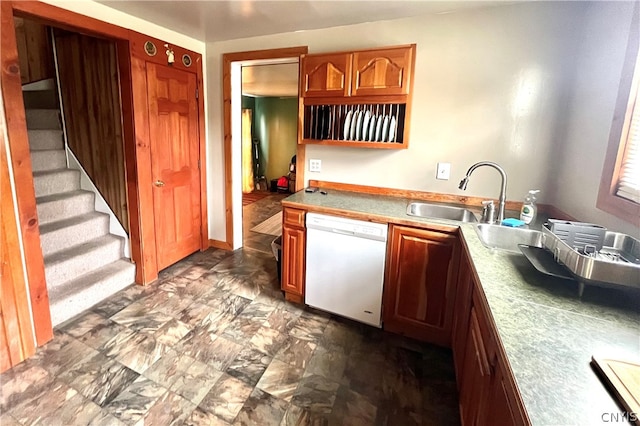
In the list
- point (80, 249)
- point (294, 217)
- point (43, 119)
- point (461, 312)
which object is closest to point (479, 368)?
point (461, 312)

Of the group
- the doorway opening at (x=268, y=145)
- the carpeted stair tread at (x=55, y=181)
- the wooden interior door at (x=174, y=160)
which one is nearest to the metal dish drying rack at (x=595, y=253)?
the wooden interior door at (x=174, y=160)

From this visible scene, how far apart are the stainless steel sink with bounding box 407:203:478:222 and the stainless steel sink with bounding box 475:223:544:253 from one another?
38cm

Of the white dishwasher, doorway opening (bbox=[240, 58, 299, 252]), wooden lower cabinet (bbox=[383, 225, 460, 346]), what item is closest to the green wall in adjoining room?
doorway opening (bbox=[240, 58, 299, 252])

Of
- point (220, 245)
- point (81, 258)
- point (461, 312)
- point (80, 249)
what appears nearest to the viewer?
point (461, 312)

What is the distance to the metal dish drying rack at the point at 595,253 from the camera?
103 centimetres

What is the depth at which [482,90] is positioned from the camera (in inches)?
86.9

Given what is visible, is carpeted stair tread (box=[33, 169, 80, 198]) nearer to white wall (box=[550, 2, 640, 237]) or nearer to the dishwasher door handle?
the dishwasher door handle

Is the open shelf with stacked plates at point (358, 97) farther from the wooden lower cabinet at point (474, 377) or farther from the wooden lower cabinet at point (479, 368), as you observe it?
the wooden lower cabinet at point (474, 377)

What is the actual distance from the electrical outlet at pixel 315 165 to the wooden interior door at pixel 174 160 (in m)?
1.31

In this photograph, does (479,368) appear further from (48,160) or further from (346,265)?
(48,160)

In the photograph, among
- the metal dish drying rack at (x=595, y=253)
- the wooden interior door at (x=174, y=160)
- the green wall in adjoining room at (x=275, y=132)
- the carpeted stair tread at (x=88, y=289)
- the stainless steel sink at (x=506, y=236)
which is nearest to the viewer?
the metal dish drying rack at (x=595, y=253)

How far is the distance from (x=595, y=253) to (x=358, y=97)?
5.44 feet

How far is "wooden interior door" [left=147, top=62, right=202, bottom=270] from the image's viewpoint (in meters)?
2.74

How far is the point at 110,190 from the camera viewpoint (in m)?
2.86
